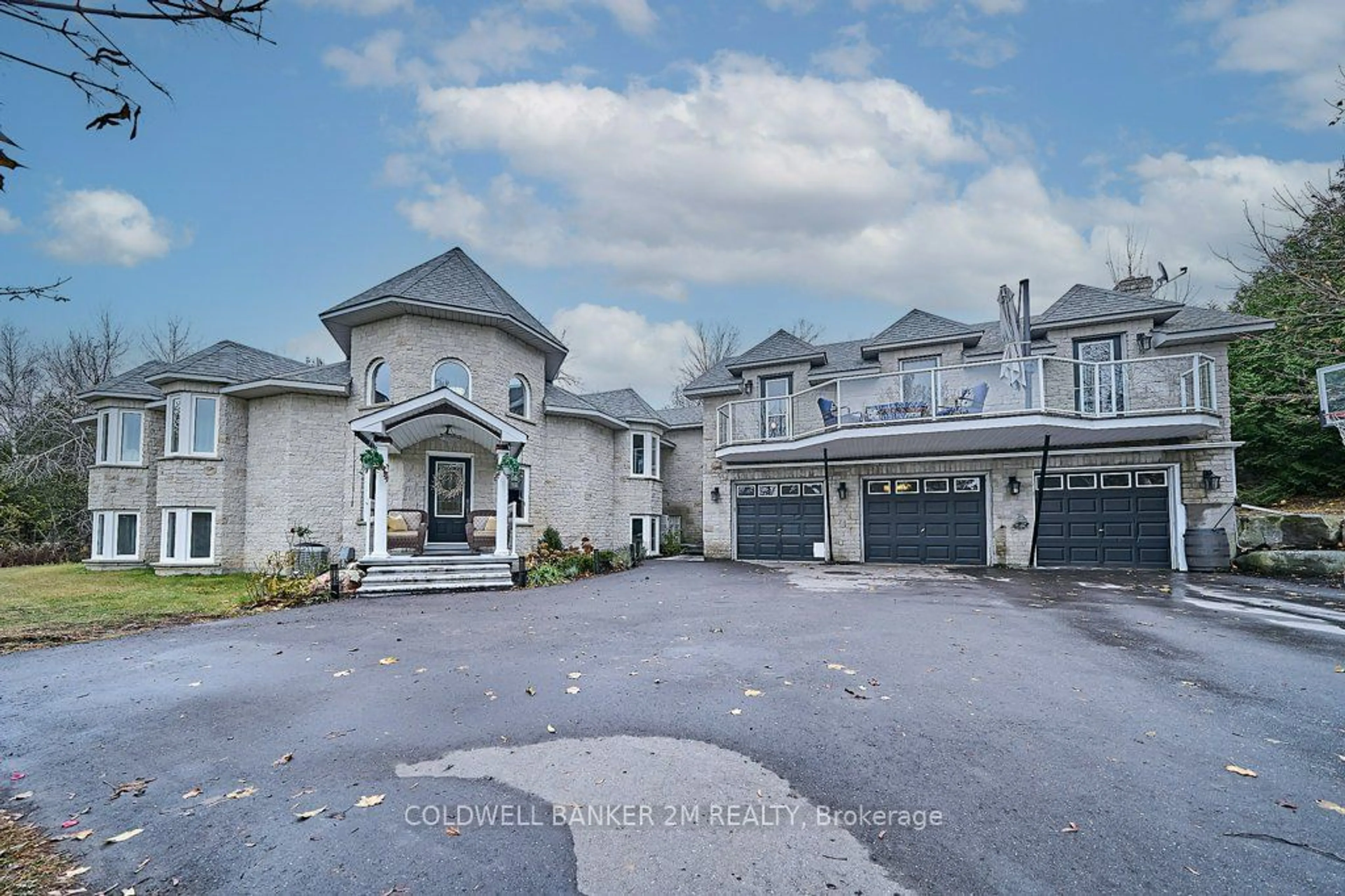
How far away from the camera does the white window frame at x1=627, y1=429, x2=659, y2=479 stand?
2019 cm

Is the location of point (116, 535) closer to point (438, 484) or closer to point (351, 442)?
point (351, 442)

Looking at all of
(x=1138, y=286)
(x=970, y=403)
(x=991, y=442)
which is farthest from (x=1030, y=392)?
(x=1138, y=286)

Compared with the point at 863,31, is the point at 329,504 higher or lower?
lower

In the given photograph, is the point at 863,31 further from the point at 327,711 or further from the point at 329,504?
the point at 329,504

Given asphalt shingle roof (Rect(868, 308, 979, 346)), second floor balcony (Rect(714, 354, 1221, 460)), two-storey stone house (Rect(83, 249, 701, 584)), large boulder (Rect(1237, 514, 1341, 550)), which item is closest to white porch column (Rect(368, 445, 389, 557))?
two-storey stone house (Rect(83, 249, 701, 584))

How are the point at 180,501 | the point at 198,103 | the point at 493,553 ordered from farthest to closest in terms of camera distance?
the point at 180,501 → the point at 493,553 → the point at 198,103

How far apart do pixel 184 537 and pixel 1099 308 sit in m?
25.3

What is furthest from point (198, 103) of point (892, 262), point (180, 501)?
point (892, 262)

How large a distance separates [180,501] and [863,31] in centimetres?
2047

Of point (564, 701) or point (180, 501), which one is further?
point (180, 501)

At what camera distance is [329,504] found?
1548 cm

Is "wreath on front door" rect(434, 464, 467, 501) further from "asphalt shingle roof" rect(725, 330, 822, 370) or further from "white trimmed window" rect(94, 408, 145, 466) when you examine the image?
A: "white trimmed window" rect(94, 408, 145, 466)

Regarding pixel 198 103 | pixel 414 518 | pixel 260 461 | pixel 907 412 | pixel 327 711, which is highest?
pixel 198 103

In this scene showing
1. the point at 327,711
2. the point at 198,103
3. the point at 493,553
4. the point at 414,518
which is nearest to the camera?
the point at 198,103
